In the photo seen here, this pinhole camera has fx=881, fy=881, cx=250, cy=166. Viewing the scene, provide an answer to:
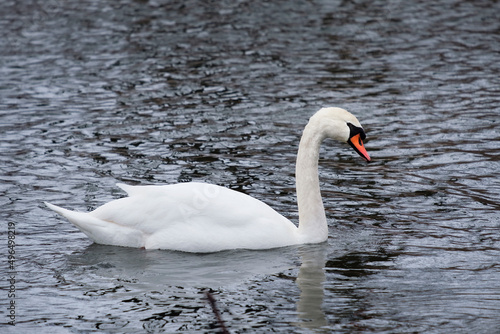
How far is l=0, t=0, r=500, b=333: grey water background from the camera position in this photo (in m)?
7.48

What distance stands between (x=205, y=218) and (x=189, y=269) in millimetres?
594

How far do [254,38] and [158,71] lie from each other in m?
2.98

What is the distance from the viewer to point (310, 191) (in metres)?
9.02

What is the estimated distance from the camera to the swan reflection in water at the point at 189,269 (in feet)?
25.8

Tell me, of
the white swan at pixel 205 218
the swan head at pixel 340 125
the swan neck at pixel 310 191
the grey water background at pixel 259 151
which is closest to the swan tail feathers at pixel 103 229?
the white swan at pixel 205 218

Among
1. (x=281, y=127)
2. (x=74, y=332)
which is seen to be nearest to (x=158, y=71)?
(x=281, y=127)

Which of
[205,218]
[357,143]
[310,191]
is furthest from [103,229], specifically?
[357,143]

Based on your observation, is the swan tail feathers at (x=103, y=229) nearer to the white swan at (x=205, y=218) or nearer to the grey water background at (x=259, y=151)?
the white swan at (x=205, y=218)

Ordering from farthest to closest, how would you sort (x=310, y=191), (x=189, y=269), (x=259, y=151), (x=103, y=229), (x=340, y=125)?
(x=259, y=151), (x=310, y=191), (x=340, y=125), (x=103, y=229), (x=189, y=269)

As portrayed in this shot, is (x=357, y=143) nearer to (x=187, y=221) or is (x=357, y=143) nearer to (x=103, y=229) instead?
(x=187, y=221)

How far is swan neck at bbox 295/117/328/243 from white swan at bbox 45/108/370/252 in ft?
0.03

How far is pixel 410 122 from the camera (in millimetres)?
13500

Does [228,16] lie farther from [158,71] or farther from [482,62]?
[482,62]

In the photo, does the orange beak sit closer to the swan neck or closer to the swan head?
the swan head
